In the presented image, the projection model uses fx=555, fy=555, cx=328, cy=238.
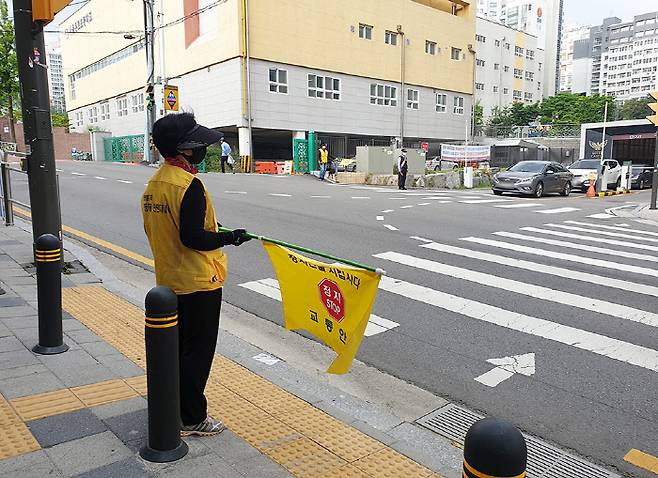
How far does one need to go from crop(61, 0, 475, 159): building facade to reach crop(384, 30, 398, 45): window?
7cm

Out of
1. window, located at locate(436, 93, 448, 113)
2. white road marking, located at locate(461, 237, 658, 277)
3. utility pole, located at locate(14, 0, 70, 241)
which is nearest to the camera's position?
utility pole, located at locate(14, 0, 70, 241)

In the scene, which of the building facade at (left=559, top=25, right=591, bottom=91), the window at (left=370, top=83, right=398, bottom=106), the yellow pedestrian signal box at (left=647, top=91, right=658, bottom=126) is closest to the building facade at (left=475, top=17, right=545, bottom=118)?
the window at (left=370, top=83, right=398, bottom=106)

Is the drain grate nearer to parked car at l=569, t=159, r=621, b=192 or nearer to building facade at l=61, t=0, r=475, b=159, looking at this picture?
parked car at l=569, t=159, r=621, b=192

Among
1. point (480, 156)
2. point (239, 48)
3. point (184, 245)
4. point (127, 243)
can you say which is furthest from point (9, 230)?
point (480, 156)

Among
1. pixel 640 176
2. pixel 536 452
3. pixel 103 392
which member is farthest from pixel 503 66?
pixel 103 392

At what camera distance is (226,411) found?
3668 mm

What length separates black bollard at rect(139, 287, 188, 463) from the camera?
2.86 m

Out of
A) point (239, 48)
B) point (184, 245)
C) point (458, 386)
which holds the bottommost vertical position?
point (458, 386)

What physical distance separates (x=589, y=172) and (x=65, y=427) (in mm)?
26848

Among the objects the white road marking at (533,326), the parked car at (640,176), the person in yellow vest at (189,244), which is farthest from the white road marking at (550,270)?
the parked car at (640,176)

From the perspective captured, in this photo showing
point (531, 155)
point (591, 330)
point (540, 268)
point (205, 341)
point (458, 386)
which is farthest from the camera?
point (531, 155)

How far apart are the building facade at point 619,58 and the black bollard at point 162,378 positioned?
6107 inches

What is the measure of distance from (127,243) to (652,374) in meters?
8.08

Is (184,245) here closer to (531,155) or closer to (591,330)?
(591,330)
